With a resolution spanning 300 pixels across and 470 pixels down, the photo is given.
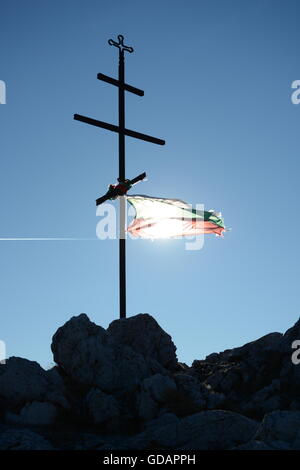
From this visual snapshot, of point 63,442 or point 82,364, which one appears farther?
point 82,364

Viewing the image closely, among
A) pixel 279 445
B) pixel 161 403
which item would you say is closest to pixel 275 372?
pixel 161 403

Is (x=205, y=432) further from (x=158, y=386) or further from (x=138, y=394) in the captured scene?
(x=138, y=394)

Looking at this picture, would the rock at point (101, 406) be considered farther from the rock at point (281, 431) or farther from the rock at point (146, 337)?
the rock at point (281, 431)

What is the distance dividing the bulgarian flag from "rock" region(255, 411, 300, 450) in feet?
40.9

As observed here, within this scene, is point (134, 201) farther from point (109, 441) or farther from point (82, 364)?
point (109, 441)

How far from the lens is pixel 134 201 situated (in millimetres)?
22703

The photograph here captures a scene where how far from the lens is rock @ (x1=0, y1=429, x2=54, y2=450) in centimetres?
1289

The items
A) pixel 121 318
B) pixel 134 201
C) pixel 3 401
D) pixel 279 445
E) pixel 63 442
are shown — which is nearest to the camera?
pixel 279 445

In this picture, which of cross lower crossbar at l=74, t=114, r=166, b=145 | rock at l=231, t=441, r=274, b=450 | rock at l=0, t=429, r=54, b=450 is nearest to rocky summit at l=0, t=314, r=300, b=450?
rock at l=0, t=429, r=54, b=450

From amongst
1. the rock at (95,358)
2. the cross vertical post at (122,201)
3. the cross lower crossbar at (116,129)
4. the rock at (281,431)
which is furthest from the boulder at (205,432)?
the cross lower crossbar at (116,129)

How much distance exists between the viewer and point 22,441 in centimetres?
1318

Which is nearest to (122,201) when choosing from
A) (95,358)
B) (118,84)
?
(118,84)

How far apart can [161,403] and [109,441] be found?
2567mm

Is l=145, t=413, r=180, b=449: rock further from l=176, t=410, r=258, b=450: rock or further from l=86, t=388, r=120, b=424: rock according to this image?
l=86, t=388, r=120, b=424: rock
